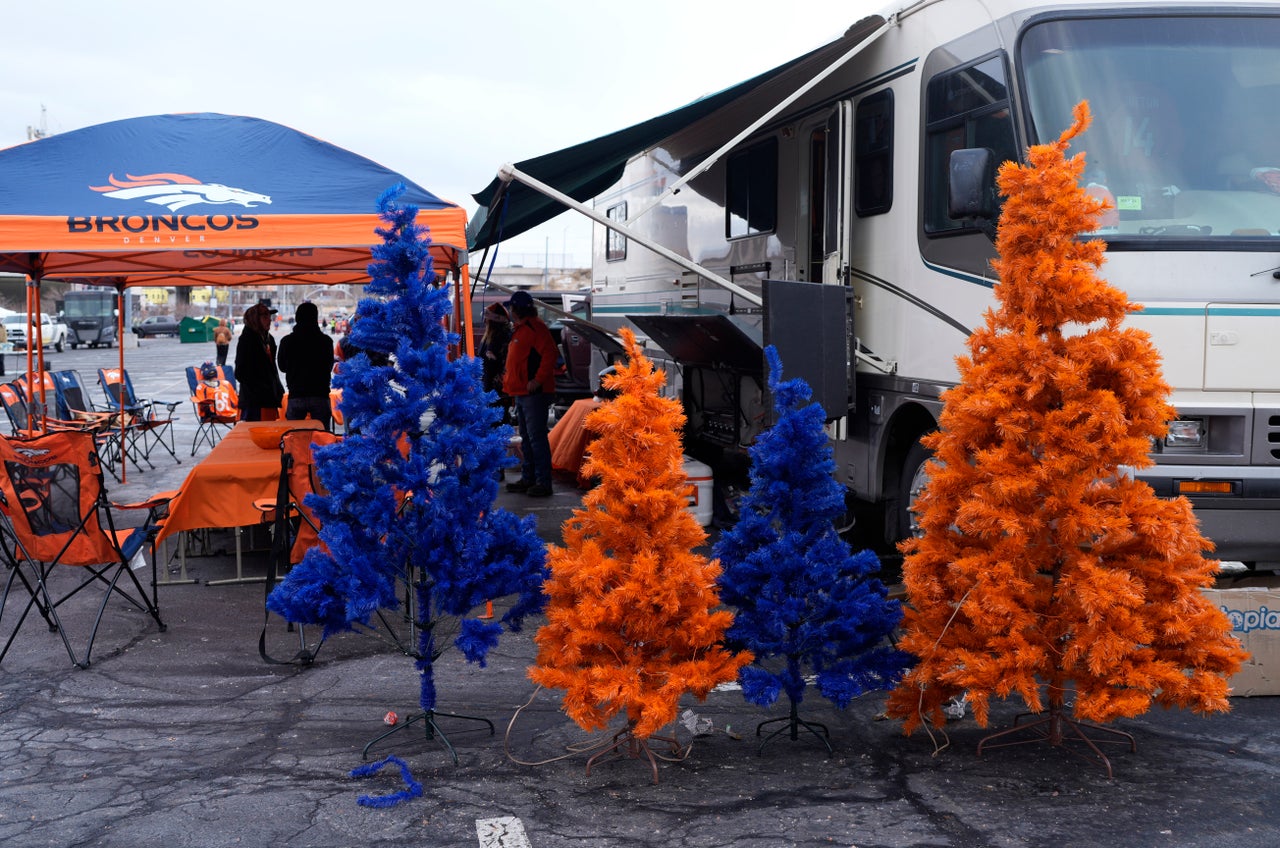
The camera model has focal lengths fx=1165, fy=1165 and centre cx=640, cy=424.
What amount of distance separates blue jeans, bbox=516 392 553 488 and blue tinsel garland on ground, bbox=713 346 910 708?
19.8 feet

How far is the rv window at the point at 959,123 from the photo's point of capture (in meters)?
5.75

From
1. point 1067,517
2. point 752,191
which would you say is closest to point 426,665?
point 1067,517

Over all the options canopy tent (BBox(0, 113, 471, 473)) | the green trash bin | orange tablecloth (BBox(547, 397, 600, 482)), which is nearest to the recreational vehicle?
canopy tent (BBox(0, 113, 471, 473))

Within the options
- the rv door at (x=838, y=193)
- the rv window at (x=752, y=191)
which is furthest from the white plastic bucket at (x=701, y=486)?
the rv window at (x=752, y=191)

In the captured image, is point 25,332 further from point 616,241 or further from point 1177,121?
point 1177,121

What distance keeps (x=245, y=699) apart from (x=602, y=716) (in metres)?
1.91

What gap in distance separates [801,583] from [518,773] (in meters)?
1.27

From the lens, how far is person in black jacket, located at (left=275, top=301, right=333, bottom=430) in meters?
10.4

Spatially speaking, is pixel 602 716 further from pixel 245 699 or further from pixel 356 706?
pixel 245 699

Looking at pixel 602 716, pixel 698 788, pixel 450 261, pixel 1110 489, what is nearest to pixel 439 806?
pixel 602 716

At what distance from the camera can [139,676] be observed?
554 centimetres

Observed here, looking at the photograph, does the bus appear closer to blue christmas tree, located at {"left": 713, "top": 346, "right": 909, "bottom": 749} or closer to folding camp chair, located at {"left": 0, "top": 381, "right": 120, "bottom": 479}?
folding camp chair, located at {"left": 0, "top": 381, "right": 120, "bottom": 479}

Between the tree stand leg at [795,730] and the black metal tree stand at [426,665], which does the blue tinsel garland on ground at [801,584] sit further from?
the black metal tree stand at [426,665]

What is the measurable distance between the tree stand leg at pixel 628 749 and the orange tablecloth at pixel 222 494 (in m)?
3.13
